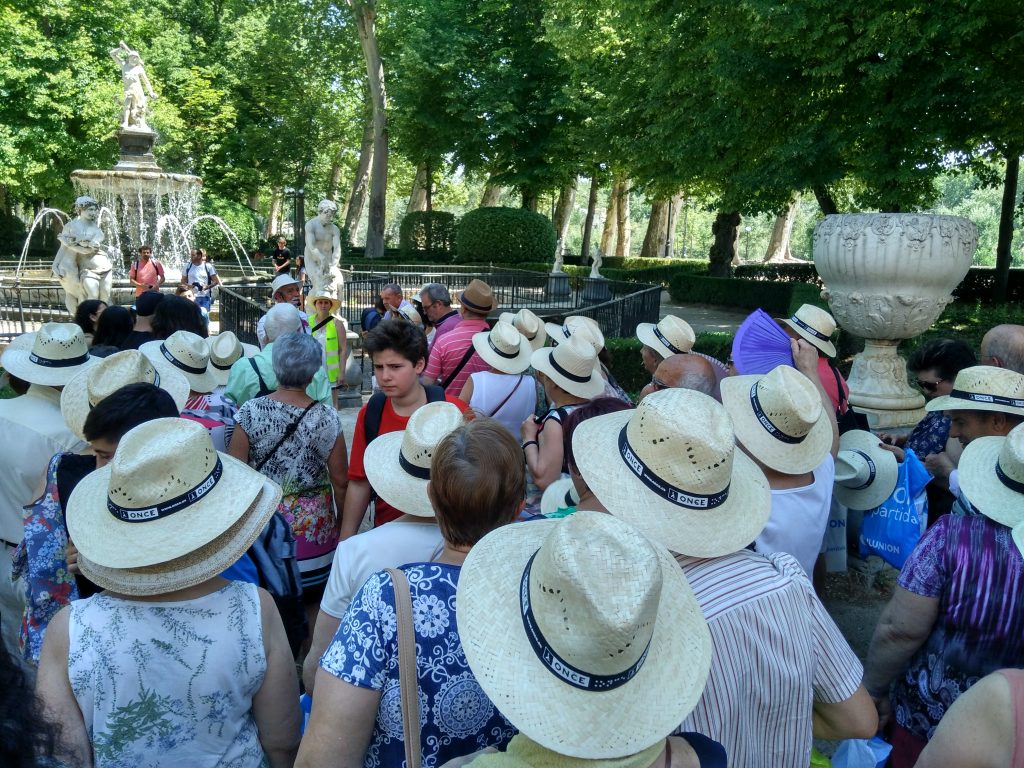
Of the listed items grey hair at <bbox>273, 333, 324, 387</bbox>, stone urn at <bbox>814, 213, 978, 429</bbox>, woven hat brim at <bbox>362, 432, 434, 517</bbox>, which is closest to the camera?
woven hat brim at <bbox>362, 432, 434, 517</bbox>

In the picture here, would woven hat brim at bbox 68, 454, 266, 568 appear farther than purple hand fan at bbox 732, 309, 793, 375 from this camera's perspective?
No

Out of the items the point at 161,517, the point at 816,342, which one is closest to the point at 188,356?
the point at 161,517

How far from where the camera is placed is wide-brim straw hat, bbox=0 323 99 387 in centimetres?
362

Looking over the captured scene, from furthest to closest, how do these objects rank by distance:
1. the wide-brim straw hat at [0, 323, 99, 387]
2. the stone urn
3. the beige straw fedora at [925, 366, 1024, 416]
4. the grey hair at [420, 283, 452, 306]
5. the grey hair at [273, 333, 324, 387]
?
the stone urn
the grey hair at [420, 283, 452, 306]
the grey hair at [273, 333, 324, 387]
the wide-brim straw hat at [0, 323, 99, 387]
the beige straw fedora at [925, 366, 1024, 416]

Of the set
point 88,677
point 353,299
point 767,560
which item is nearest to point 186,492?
point 88,677

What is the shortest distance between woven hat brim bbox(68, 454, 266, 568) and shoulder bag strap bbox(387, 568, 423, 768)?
1.97 feet

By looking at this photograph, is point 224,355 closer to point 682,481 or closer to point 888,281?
point 682,481

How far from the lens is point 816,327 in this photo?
4.70 m

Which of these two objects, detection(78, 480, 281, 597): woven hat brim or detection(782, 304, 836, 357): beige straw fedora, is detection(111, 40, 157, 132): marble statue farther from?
detection(78, 480, 281, 597): woven hat brim

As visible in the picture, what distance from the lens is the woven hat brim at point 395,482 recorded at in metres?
2.58

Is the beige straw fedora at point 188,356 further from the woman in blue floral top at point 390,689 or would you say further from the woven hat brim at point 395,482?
the woman in blue floral top at point 390,689

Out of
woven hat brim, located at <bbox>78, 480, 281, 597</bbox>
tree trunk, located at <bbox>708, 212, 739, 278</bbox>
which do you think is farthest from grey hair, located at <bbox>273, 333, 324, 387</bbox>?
tree trunk, located at <bbox>708, 212, 739, 278</bbox>

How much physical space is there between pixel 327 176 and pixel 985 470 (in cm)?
4834

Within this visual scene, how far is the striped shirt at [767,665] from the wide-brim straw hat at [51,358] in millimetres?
2867
